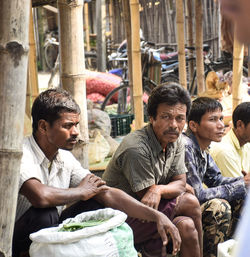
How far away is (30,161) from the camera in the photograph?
281 cm

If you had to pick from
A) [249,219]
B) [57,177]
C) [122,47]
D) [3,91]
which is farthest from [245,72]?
[249,219]

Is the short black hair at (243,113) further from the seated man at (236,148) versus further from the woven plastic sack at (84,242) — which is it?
the woven plastic sack at (84,242)

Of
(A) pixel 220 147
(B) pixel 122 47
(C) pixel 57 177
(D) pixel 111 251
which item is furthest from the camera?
(B) pixel 122 47

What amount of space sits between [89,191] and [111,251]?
461 millimetres

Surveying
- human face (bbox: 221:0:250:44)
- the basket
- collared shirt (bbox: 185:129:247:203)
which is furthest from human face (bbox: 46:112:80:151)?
the basket

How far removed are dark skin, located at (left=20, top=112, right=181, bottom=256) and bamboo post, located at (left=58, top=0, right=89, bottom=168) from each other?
0.57 m

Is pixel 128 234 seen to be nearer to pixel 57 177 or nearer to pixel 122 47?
pixel 57 177

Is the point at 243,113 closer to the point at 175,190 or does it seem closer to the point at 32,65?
the point at 175,190

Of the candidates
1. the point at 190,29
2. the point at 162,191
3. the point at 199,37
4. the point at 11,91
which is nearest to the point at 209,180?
the point at 162,191

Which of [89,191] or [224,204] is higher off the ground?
[89,191]

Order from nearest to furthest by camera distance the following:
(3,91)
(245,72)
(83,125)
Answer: (3,91)
(83,125)
(245,72)

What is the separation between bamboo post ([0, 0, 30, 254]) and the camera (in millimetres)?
2076

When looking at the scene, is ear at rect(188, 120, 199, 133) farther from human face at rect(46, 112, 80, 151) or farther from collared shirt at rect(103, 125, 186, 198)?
human face at rect(46, 112, 80, 151)

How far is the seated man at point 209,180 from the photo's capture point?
3.33 metres
